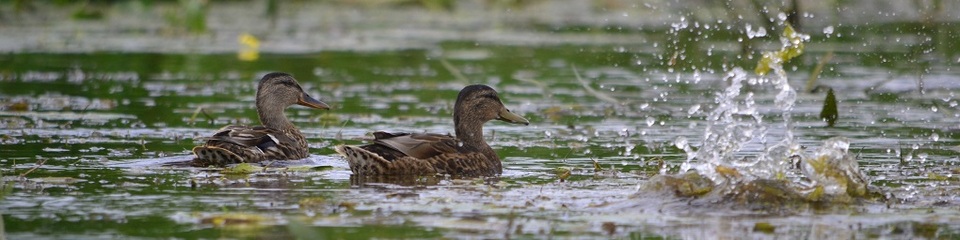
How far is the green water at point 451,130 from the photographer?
27.3 ft

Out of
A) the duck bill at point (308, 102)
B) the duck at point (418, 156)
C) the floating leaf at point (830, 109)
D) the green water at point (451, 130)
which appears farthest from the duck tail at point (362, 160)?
the floating leaf at point (830, 109)

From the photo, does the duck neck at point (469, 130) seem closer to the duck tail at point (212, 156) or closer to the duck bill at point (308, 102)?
the duck tail at point (212, 156)

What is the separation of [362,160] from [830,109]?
430cm

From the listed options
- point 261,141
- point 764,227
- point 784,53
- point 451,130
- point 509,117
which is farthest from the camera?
point 451,130

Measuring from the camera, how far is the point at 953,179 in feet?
33.2

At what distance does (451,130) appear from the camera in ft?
47.1

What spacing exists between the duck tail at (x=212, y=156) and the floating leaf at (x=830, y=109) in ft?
15.1

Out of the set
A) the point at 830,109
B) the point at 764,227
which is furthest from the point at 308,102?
the point at 764,227

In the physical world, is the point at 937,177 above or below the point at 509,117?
below

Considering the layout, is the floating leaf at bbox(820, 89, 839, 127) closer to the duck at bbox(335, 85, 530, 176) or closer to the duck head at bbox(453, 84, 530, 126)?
the duck head at bbox(453, 84, 530, 126)

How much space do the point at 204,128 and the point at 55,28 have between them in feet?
52.0

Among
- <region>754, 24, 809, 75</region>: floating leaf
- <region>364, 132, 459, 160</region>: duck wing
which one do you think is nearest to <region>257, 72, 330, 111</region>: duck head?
<region>364, 132, 459, 160</region>: duck wing

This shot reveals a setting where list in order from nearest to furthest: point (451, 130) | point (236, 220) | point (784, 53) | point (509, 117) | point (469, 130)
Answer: point (236, 220)
point (469, 130)
point (509, 117)
point (784, 53)
point (451, 130)

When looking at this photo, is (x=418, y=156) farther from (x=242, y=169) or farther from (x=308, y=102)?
(x=308, y=102)
